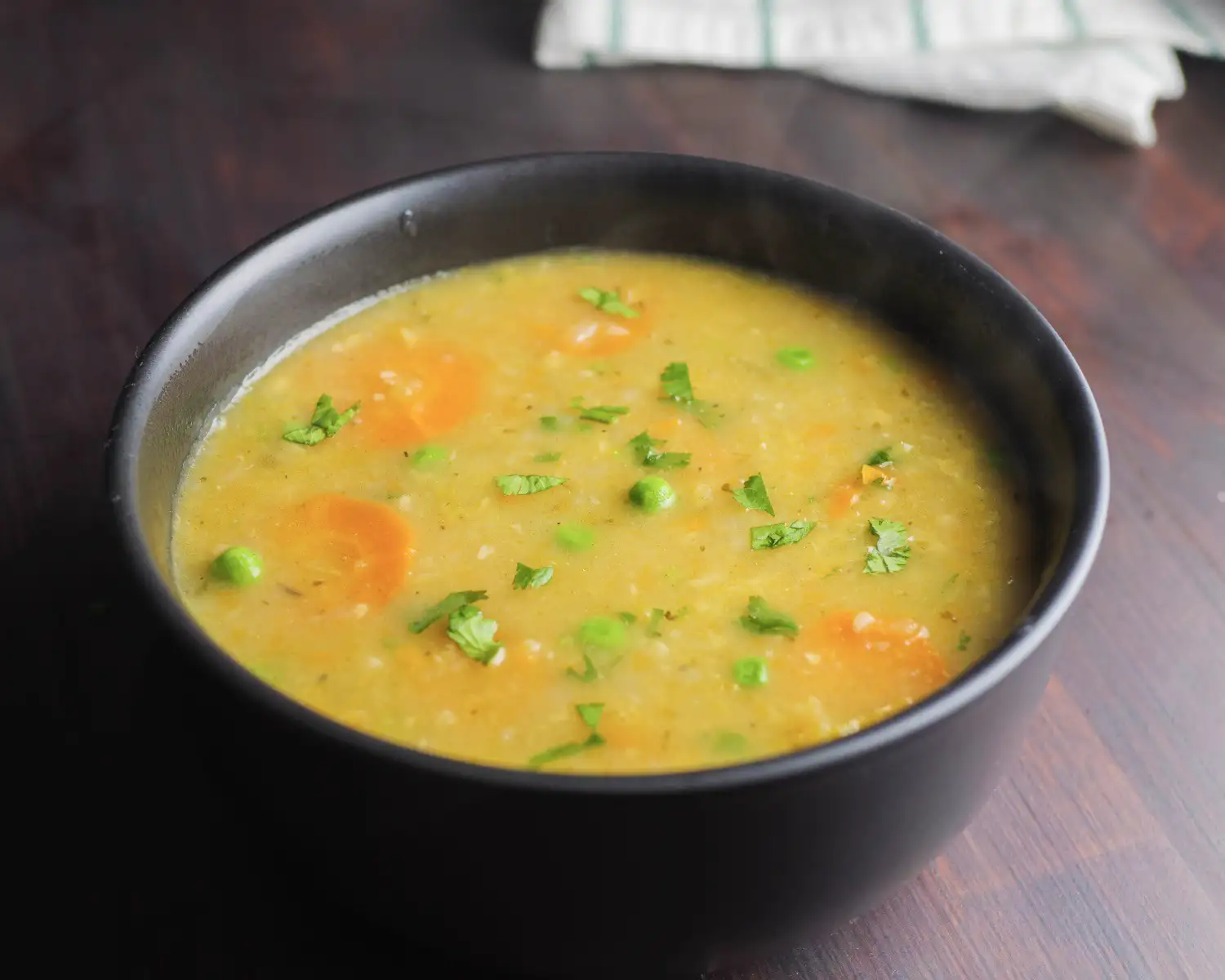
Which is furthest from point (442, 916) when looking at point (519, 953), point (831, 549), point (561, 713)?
point (831, 549)

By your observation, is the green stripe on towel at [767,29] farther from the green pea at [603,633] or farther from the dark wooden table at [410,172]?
the green pea at [603,633]

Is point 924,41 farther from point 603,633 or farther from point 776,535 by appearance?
point 603,633

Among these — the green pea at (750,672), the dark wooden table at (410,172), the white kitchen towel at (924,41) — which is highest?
the green pea at (750,672)

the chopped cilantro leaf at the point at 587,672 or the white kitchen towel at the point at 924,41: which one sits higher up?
the chopped cilantro leaf at the point at 587,672

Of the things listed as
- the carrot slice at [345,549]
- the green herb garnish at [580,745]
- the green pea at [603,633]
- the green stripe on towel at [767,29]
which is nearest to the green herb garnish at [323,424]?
the carrot slice at [345,549]

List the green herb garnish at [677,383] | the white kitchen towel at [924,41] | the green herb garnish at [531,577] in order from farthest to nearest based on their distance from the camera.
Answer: the white kitchen towel at [924,41] < the green herb garnish at [677,383] < the green herb garnish at [531,577]

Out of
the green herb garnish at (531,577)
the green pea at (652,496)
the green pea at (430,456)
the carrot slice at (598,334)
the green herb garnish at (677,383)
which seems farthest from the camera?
the carrot slice at (598,334)

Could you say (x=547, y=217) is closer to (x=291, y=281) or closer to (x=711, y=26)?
(x=291, y=281)

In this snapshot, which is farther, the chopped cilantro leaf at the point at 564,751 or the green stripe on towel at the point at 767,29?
the green stripe on towel at the point at 767,29
